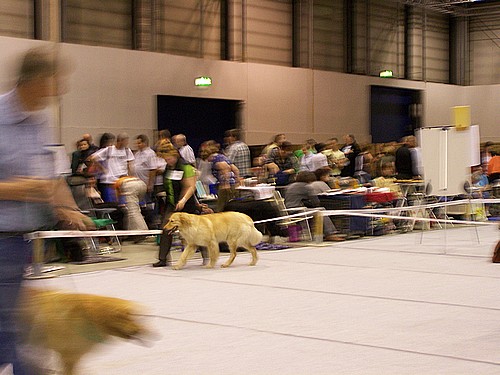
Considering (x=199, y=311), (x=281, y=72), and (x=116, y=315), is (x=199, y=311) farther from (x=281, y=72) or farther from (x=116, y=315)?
(x=281, y=72)

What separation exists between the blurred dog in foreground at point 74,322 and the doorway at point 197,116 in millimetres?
14119

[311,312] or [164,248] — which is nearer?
[311,312]

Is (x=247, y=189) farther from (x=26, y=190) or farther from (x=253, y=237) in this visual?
(x=26, y=190)

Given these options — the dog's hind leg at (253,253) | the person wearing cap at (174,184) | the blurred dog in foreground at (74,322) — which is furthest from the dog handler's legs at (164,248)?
the blurred dog in foreground at (74,322)

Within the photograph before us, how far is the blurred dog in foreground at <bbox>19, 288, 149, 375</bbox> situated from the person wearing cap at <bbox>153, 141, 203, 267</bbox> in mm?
6298

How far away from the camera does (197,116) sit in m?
18.6

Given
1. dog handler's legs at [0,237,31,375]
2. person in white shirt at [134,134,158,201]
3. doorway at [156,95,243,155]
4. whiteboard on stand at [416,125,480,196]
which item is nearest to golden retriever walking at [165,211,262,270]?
whiteboard on stand at [416,125,480,196]

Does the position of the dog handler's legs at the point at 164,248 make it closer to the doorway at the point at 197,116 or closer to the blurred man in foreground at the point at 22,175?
the blurred man in foreground at the point at 22,175

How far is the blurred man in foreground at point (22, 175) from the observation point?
314 cm

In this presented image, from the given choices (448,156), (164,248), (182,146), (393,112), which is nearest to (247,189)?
(182,146)

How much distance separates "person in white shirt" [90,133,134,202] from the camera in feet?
40.2

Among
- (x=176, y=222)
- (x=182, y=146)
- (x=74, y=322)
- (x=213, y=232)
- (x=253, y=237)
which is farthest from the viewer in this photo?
(x=182, y=146)

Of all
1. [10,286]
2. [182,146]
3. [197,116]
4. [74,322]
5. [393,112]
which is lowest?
[74,322]

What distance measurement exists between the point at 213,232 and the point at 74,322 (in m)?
6.25
